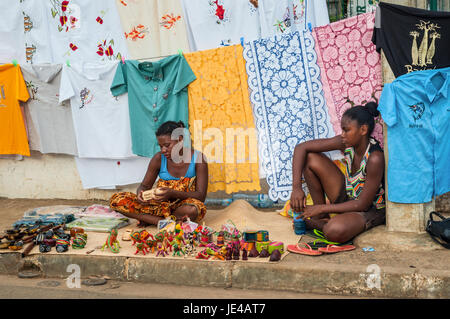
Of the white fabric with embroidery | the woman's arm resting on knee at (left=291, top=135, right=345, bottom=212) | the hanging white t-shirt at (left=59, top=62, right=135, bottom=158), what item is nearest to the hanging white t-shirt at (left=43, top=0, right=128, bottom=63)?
the white fabric with embroidery

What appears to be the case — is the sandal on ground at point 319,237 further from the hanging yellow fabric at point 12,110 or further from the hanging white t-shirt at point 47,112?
the hanging yellow fabric at point 12,110

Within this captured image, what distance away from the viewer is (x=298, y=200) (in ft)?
14.9

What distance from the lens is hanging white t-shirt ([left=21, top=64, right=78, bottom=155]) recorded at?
242 inches

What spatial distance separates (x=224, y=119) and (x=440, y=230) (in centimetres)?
257

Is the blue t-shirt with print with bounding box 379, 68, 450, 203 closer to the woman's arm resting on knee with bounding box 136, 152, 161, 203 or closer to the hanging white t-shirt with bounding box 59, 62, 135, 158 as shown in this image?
the woman's arm resting on knee with bounding box 136, 152, 161, 203

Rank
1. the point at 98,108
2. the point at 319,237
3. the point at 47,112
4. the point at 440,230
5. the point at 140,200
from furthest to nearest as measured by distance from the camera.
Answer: the point at 47,112 < the point at 98,108 < the point at 140,200 < the point at 319,237 < the point at 440,230

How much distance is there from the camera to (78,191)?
6723 millimetres

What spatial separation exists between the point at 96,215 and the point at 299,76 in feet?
9.15

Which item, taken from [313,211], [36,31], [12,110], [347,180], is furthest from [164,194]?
[36,31]

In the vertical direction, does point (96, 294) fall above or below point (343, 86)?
below

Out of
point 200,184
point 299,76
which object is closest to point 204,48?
point 299,76

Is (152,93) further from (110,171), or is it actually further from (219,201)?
(219,201)

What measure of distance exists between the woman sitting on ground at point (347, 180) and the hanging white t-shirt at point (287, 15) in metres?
1.58
